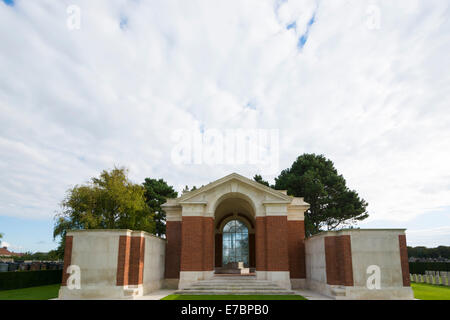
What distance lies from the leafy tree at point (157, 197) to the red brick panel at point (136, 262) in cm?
2485

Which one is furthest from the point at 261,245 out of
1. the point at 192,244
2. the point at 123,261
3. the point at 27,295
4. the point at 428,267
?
the point at 428,267

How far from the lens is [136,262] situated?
56.8 ft

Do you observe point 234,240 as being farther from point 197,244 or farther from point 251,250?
point 197,244

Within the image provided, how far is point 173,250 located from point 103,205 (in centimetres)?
950

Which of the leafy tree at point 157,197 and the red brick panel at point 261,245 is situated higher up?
the leafy tree at point 157,197

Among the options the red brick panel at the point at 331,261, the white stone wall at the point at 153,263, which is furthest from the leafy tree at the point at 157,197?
the red brick panel at the point at 331,261

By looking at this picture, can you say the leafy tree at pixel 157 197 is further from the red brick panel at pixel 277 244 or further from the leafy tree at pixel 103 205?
the red brick panel at pixel 277 244

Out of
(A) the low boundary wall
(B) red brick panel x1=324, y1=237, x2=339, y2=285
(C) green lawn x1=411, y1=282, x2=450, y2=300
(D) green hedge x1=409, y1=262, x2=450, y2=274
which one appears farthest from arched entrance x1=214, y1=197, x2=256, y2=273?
(D) green hedge x1=409, y1=262, x2=450, y2=274

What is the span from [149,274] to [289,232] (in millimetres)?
10736

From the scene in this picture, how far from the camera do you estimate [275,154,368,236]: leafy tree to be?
3994 centimetres

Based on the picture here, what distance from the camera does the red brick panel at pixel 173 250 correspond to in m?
22.8

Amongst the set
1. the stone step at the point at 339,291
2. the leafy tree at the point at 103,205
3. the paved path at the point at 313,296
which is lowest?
the paved path at the point at 313,296
